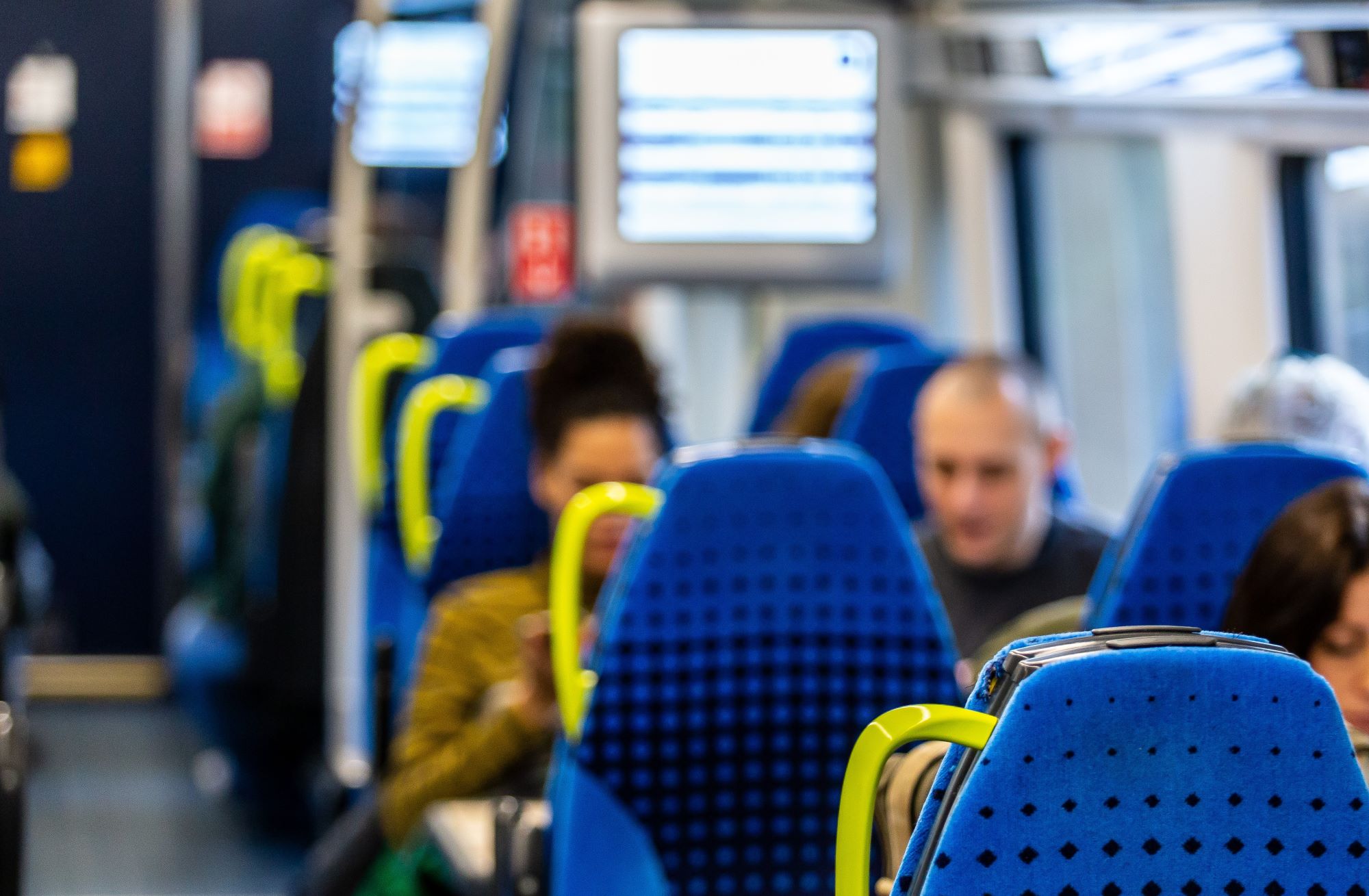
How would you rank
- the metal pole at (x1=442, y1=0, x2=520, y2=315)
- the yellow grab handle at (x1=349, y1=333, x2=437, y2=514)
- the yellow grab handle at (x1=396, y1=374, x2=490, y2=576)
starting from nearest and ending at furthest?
the yellow grab handle at (x1=396, y1=374, x2=490, y2=576) < the yellow grab handle at (x1=349, y1=333, x2=437, y2=514) < the metal pole at (x1=442, y1=0, x2=520, y2=315)

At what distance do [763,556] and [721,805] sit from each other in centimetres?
28

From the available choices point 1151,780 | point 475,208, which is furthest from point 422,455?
point 1151,780

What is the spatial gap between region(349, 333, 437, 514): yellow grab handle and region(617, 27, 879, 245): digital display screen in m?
0.63

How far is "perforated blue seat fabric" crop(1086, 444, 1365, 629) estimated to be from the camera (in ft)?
7.41

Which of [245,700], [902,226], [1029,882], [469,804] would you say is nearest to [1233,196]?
[902,226]

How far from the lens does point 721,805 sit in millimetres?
2221

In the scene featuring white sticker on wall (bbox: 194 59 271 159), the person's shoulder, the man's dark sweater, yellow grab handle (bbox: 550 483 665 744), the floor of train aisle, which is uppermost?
white sticker on wall (bbox: 194 59 271 159)

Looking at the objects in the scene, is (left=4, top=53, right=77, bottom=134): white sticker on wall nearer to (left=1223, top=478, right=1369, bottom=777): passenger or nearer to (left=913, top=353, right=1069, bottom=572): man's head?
(left=913, top=353, right=1069, bottom=572): man's head

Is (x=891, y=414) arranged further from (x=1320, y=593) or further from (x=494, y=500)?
(x=1320, y=593)

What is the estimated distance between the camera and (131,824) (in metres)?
6.36

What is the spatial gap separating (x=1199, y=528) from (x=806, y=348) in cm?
253

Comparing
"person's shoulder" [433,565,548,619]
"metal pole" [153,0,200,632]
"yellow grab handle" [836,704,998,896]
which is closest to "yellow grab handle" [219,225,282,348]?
"metal pole" [153,0,200,632]

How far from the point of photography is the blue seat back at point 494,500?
386cm

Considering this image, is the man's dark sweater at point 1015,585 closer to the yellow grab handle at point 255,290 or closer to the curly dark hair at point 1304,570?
the curly dark hair at point 1304,570
